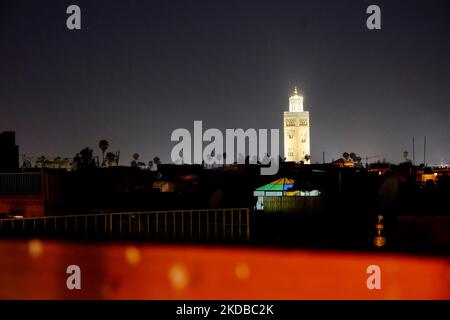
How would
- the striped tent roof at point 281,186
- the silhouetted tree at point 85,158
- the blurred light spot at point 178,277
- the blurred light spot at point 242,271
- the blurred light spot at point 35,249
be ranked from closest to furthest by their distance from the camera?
the blurred light spot at point 242,271 → the blurred light spot at point 178,277 → the blurred light spot at point 35,249 → the striped tent roof at point 281,186 → the silhouetted tree at point 85,158

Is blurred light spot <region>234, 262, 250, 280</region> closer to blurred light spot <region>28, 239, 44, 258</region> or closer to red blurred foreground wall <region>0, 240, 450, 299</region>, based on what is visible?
red blurred foreground wall <region>0, 240, 450, 299</region>

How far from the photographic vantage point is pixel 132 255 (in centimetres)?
819

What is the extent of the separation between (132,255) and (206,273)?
1167mm

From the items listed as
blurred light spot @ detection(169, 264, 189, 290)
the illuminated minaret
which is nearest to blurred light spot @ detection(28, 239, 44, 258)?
blurred light spot @ detection(169, 264, 189, 290)

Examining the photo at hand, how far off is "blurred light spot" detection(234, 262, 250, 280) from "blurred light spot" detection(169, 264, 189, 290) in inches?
28.4

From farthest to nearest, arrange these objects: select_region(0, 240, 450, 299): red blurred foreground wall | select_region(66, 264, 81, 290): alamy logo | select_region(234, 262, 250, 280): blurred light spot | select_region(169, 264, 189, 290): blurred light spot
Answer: select_region(66, 264, 81, 290): alamy logo
select_region(169, 264, 189, 290): blurred light spot
select_region(234, 262, 250, 280): blurred light spot
select_region(0, 240, 450, 299): red blurred foreground wall

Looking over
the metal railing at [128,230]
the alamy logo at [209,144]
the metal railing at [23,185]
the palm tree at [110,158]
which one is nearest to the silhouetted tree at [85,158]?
the palm tree at [110,158]

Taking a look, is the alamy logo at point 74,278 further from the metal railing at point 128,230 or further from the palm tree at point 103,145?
the palm tree at point 103,145

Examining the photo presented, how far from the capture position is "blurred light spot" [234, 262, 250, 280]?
766 centimetres

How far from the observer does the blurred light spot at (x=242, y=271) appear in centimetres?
766

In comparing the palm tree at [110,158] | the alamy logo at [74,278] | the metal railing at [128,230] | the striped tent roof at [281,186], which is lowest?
the palm tree at [110,158]

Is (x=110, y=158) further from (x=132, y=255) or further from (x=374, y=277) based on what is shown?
(x=374, y=277)

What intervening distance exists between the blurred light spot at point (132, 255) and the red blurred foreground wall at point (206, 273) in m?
0.01

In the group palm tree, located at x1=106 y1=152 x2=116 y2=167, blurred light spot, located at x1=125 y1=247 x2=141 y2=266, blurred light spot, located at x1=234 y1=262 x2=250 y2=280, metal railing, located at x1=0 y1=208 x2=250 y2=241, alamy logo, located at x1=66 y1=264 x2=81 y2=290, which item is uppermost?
metal railing, located at x1=0 y1=208 x2=250 y2=241
